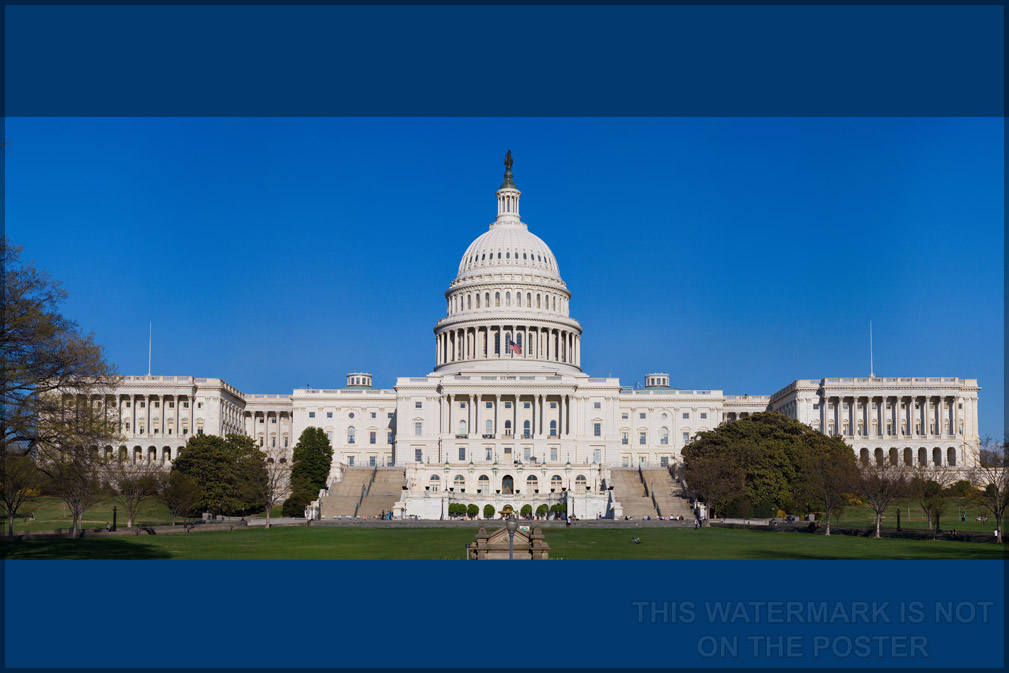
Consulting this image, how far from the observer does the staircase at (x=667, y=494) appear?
3561 inches

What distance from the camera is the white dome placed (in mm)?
147500

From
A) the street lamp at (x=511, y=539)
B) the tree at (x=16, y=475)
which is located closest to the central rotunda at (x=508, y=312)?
the tree at (x=16, y=475)

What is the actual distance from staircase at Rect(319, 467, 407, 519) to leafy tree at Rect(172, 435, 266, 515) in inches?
224

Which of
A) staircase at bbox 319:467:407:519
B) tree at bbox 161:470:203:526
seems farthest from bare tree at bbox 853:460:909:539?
tree at bbox 161:470:203:526

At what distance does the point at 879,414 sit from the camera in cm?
13050

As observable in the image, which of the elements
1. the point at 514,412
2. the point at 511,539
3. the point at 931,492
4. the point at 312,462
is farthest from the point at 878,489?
the point at 514,412

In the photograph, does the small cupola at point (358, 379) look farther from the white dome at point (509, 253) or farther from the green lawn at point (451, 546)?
the green lawn at point (451, 546)

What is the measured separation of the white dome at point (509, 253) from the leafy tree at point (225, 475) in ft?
203

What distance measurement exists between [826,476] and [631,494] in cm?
2789

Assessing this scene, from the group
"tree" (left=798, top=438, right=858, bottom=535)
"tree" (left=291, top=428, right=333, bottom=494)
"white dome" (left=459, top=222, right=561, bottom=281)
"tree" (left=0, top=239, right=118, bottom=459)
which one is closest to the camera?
"tree" (left=0, top=239, right=118, bottom=459)

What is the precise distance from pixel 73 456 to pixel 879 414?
361ft

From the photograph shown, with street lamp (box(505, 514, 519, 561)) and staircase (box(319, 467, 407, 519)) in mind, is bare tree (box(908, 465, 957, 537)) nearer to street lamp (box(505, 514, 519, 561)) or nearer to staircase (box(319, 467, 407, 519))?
street lamp (box(505, 514, 519, 561))

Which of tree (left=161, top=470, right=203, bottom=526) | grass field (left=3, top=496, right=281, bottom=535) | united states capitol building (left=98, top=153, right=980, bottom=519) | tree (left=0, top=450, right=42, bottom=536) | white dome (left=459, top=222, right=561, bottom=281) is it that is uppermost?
white dome (left=459, top=222, right=561, bottom=281)

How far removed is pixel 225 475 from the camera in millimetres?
86500
